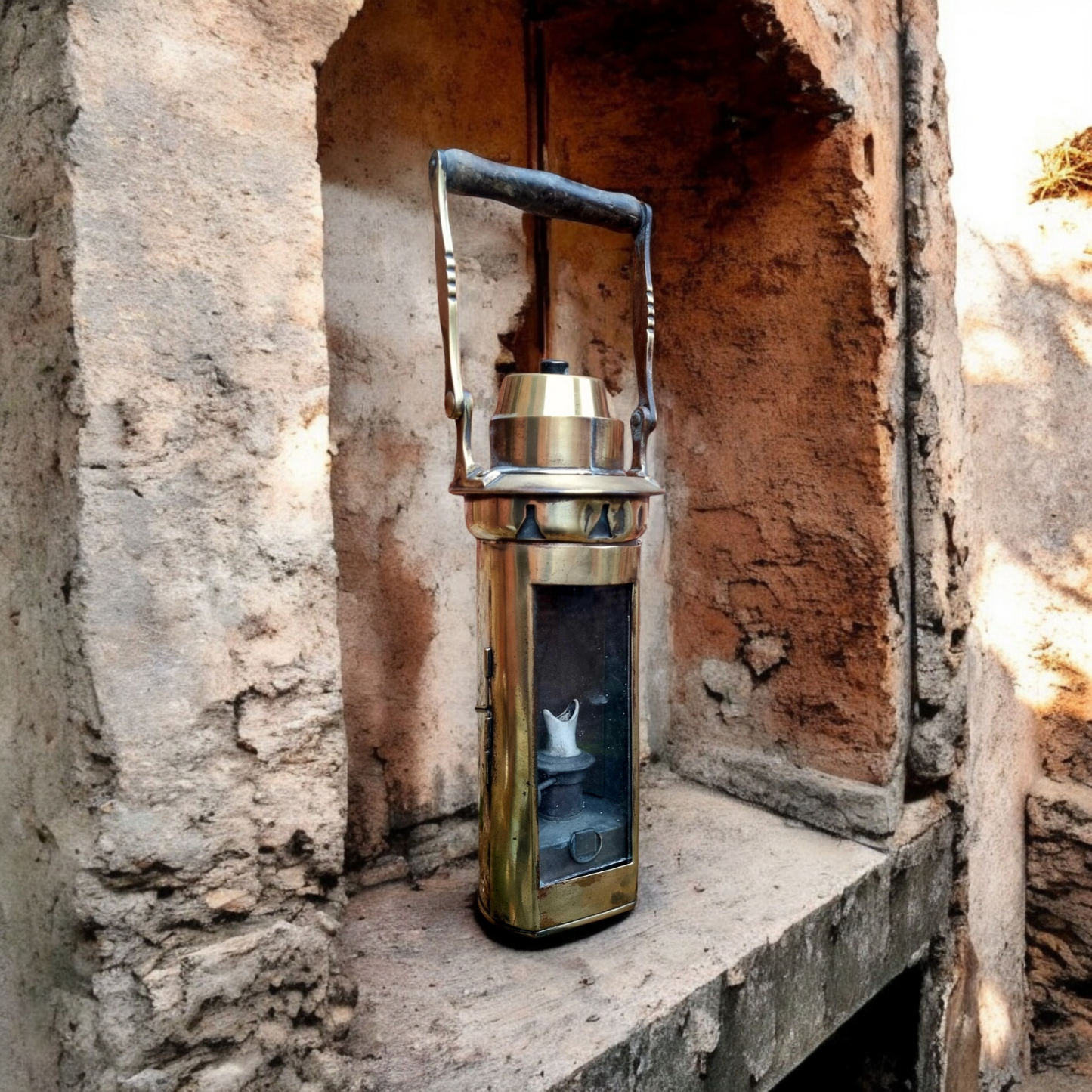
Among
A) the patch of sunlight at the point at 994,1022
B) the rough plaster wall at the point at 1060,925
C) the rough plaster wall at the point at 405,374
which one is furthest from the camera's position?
the rough plaster wall at the point at 1060,925

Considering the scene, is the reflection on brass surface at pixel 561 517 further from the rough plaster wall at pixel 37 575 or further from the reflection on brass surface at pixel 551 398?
the rough plaster wall at pixel 37 575

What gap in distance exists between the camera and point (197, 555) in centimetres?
78

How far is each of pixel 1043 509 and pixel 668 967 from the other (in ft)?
5.22

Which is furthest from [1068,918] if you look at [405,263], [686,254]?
[405,263]

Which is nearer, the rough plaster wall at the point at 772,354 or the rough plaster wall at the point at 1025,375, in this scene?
the rough plaster wall at the point at 772,354

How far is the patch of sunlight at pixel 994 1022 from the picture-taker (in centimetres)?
190

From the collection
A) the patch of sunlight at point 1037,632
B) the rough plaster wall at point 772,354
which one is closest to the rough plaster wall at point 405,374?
the rough plaster wall at point 772,354

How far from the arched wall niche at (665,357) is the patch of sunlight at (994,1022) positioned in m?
0.74

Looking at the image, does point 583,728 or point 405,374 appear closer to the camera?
point 583,728

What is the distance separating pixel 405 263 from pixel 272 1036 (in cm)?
108

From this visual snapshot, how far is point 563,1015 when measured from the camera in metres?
1.01

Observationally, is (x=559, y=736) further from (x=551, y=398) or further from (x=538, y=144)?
(x=538, y=144)

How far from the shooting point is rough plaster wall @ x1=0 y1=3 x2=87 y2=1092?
741 mm

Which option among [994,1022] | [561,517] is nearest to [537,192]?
[561,517]
